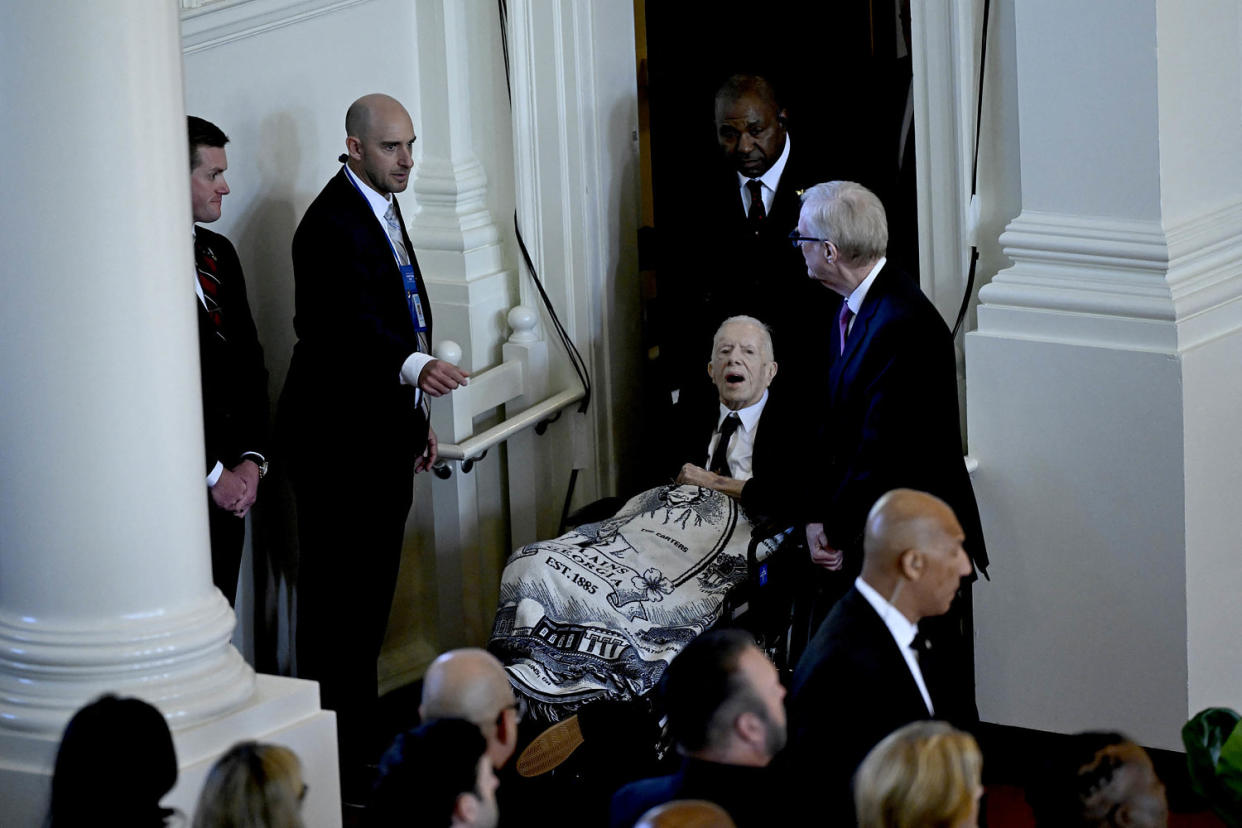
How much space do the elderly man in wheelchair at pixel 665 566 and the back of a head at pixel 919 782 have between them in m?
2.33

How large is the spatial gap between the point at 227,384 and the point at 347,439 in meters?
0.41

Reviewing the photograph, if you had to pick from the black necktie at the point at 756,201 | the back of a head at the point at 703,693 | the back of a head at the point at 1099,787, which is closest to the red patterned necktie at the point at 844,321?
the black necktie at the point at 756,201

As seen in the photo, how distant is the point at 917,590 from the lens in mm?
3533

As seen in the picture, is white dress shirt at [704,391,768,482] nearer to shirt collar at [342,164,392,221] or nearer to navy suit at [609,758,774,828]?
shirt collar at [342,164,392,221]

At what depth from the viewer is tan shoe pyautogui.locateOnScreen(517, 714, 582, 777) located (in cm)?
486

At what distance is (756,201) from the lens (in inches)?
236

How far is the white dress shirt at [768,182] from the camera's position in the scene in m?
6.00

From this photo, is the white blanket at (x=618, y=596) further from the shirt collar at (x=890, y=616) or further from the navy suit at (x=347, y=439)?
the shirt collar at (x=890, y=616)

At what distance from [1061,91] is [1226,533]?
1.37m

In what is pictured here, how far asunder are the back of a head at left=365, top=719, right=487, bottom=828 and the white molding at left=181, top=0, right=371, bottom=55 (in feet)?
10.7

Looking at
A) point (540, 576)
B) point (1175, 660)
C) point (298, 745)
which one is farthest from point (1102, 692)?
point (298, 745)

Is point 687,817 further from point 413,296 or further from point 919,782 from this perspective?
point 413,296

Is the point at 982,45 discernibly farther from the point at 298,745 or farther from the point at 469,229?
the point at 298,745

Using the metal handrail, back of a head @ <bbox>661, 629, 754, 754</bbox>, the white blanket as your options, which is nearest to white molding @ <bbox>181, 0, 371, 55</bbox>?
the metal handrail
